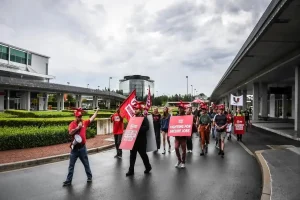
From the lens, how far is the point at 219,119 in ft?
38.6

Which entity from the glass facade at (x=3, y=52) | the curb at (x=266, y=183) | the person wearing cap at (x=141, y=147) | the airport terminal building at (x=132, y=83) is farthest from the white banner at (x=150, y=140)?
the airport terminal building at (x=132, y=83)

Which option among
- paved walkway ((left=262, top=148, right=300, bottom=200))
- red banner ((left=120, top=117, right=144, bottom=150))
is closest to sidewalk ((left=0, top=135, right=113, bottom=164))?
red banner ((left=120, top=117, right=144, bottom=150))

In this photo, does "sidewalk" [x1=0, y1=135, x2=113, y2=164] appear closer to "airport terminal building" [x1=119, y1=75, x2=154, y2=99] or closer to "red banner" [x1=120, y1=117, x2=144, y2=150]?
"red banner" [x1=120, y1=117, x2=144, y2=150]

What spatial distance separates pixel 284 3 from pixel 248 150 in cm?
639

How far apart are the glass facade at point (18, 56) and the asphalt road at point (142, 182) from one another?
68.1 m

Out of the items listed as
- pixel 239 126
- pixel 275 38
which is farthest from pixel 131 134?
pixel 275 38

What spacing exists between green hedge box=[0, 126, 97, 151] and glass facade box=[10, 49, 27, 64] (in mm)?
63334

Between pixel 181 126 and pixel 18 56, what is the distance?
239 ft

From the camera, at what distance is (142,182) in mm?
7562

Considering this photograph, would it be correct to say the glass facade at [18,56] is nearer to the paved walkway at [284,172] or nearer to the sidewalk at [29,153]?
the sidewalk at [29,153]

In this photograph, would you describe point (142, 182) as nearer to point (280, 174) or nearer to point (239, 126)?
point (280, 174)

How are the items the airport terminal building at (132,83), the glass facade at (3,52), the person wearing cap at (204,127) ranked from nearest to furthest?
the person wearing cap at (204,127)
the glass facade at (3,52)
the airport terminal building at (132,83)

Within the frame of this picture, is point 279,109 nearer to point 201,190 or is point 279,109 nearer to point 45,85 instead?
point 45,85

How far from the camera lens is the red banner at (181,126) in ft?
31.3
